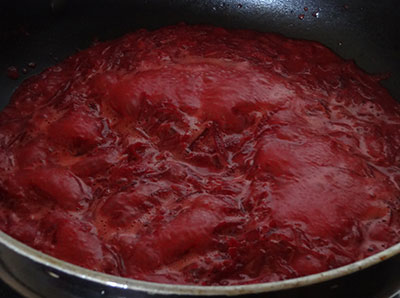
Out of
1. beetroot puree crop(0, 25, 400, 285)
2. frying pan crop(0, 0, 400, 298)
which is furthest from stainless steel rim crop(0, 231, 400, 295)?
frying pan crop(0, 0, 400, 298)

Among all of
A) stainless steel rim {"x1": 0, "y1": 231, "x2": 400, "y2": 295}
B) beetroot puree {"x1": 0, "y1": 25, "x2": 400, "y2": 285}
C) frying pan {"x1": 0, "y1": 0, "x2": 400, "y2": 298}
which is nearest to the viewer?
stainless steel rim {"x1": 0, "y1": 231, "x2": 400, "y2": 295}

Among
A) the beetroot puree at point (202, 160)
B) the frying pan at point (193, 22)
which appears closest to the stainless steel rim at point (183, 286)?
the beetroot puree at point (202, 160)

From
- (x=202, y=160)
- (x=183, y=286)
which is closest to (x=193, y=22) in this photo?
(x=202, y=160)

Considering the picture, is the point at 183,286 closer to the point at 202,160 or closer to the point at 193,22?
the point at 202,160

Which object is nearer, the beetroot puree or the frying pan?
the beetroot puree

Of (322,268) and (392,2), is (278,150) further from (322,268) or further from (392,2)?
(392,2)

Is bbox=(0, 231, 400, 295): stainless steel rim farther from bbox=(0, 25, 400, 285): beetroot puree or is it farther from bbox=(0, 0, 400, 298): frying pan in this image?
bbox=(0, 0, 400, 298): frying pan

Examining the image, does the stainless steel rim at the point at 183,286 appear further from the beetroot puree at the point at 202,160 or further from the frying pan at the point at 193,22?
the frying pan at the point at 193,22

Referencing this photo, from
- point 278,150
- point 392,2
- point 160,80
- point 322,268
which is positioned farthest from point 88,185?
point 392,2
